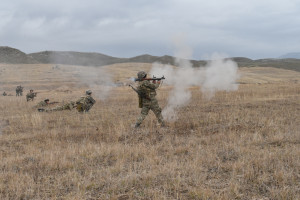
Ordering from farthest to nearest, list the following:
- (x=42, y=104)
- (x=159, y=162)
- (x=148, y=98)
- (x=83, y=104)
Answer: (x=42, y=104)
(x=83, y=104)
(x=148, y=98)
(x=159, y=162)

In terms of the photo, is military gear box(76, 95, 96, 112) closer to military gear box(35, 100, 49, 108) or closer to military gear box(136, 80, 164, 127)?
military gear box(35, 100, 49, 108)

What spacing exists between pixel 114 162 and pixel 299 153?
164 inches

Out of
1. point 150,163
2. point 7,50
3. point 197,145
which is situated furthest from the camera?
point 7,50

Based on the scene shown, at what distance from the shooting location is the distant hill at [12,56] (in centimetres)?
11281

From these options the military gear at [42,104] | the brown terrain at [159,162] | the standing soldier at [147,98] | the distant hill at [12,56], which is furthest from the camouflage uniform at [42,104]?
the distant hill at [12,56]

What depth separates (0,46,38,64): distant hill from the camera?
11281cm

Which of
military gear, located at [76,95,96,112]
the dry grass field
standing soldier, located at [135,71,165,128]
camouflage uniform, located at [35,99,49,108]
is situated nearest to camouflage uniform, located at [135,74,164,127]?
standing soldier, located at [135,71,165,128]

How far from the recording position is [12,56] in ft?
383

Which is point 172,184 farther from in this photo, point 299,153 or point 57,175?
point 299,153

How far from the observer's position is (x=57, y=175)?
5.56 m

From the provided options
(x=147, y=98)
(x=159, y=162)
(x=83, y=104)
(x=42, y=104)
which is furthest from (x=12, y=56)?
(x=159, y=162)

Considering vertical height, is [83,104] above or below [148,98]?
below

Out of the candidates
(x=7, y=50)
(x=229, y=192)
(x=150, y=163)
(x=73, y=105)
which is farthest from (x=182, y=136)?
(x=7, y=50)

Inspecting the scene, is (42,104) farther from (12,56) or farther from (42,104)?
(12,56)
